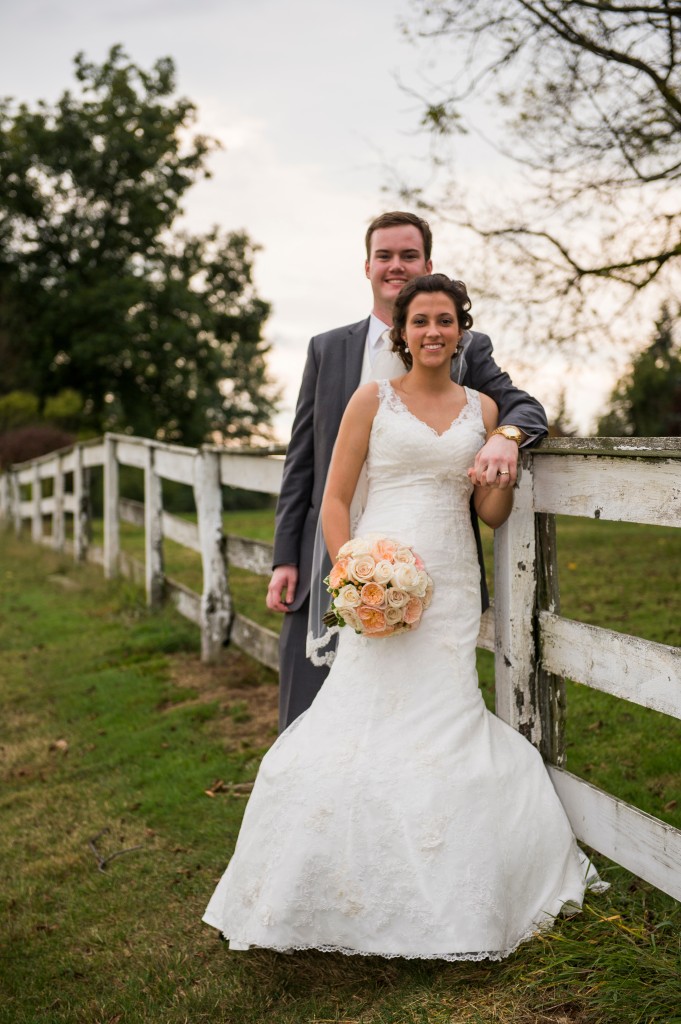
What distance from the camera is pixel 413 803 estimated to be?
9.49 ft

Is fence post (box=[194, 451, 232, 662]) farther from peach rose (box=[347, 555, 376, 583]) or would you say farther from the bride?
peach rose (box=[347, 555, 376, 583])

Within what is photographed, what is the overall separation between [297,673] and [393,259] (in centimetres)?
167

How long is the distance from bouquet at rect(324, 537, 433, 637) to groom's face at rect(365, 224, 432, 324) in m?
1.12

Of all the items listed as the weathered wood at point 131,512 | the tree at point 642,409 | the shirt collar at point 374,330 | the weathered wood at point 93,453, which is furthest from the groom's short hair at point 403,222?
the tree at point 642,409

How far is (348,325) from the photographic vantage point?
390 centimetres

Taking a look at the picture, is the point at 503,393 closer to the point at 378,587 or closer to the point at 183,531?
the point at 378,587

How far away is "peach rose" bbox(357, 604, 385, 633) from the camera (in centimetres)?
305

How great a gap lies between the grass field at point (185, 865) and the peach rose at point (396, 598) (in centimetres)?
109

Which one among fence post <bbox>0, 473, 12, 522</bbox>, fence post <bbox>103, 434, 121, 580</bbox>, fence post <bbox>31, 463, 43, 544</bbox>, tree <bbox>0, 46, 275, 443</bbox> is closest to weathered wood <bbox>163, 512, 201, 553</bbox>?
fence post <bbox>103, 434, 121, 580</bbox>

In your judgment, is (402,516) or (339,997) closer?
(339,997)

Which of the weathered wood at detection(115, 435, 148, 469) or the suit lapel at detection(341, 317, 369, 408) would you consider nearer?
the suit lapel at detection(341, 317, 369, 408)

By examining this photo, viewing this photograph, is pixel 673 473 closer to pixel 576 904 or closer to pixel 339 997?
pixel 576 904

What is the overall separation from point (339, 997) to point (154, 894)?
3.59ft

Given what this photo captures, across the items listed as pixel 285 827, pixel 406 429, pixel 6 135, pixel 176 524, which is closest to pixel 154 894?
pixel 285 827
